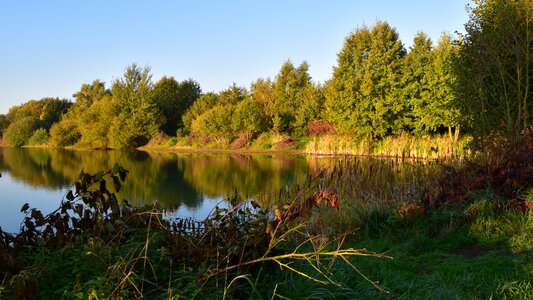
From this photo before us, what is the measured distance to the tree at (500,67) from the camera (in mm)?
10164

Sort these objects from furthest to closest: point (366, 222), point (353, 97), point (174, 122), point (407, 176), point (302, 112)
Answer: point (174, 122) < point (302, 112) < point (353, 97) < point (407, 176) < point (366, 222)

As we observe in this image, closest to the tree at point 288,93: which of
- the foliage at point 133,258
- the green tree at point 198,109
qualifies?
the green tree at point 198,109

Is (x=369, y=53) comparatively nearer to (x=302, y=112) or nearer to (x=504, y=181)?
(x=302, y=112)

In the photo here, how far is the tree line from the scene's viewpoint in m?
10.5

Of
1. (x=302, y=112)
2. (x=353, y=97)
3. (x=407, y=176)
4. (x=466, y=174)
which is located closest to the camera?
(x=466, y=174)

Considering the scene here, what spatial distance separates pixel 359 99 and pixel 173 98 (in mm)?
27867

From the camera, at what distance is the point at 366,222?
254 inches

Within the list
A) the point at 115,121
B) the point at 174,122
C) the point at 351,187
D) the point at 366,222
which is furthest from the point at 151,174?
the point at 174,122

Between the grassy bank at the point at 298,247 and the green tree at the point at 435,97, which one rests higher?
the green tree at the point at 435,97

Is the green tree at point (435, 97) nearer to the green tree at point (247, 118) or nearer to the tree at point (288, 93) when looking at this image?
the tree at point (288, 93)

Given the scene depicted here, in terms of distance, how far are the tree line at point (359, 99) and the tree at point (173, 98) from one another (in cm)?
12

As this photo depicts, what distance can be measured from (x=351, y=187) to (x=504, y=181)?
2.77m

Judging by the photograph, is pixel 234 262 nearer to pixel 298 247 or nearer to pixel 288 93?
pixel 298 247

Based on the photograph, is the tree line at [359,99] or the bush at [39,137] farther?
the bush at [39,137]
